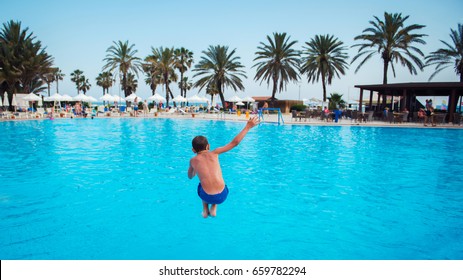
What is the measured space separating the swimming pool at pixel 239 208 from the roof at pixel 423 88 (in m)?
16.7

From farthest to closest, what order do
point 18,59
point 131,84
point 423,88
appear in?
point 131,84
point 18,59
point 423,88

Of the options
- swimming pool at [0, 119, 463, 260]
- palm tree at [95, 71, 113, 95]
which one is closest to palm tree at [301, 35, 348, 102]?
swimming pool at [0, 119, 463, 260]

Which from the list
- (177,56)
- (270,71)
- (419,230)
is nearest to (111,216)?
(419,230)

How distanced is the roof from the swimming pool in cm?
1673

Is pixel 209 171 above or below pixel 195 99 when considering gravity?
below

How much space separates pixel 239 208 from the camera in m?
6.46

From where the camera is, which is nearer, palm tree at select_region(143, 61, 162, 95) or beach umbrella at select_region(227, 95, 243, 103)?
beach umbrella at select_region(227, 95, 243, 103)

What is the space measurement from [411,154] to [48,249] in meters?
12.9

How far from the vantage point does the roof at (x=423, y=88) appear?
84.3 ft

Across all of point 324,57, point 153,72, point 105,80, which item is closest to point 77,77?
point 105,80

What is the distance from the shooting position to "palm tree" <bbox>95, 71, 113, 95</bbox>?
86331 mm

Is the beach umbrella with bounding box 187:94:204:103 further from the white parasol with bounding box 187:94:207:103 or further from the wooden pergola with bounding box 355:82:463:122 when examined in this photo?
the wooden pergola with bounding box 355:82:463:122

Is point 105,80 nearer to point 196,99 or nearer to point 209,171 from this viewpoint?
point 196,99

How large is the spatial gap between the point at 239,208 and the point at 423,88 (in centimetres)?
2730
